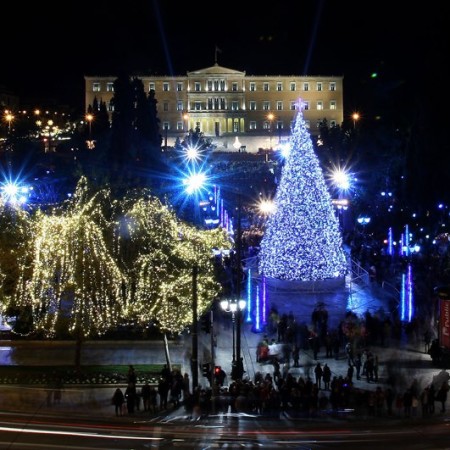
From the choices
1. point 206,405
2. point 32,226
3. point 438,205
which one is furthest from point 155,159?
point 206,405

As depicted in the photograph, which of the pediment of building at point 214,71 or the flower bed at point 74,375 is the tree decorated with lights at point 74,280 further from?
the pediment of building at point 214,71

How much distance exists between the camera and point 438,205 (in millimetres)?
38219

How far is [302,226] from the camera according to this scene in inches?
1160

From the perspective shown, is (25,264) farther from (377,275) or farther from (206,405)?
(377,275)

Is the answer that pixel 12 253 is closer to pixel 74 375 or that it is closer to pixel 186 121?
pixel 74 375

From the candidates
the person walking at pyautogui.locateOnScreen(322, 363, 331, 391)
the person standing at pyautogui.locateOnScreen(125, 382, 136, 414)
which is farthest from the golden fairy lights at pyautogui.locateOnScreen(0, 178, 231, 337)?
the person walking at pyautogui.locateOnScreen(322, 363, 331, 391)

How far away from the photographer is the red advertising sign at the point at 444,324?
2027 centimetres

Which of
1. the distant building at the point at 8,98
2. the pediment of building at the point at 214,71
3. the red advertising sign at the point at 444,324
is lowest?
the red advertising sign at the point at 444,324

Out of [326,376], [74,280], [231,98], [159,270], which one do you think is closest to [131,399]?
[326,376]

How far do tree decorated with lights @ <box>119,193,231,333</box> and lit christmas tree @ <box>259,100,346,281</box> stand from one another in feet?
21.0

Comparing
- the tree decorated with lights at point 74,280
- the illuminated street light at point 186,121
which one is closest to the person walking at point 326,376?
the tree decorated with lights at point 74,280

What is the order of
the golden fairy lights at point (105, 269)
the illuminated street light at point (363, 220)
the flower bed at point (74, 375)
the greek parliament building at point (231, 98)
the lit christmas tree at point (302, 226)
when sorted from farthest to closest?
the greek parliament building at point (231, 98), the illuminated street light at point (363, 220), the lit christmas tree at point (302, 226), the golden fairy lights at point (105, 269), the flower bed at point (74, 375)

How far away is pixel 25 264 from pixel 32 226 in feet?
3.67

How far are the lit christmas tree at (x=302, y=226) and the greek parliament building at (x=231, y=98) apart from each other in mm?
84269
